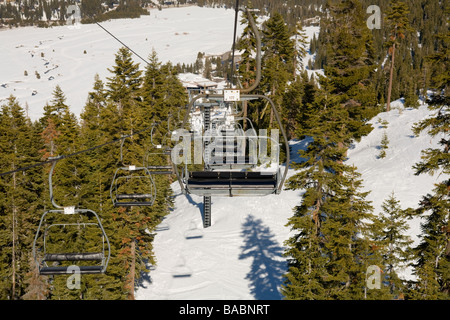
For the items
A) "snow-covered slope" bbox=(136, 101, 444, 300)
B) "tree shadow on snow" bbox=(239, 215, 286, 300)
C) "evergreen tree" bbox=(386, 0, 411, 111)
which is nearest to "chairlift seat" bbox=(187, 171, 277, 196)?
"tree shadow on snow" bbox=(239, 215, 286, 300)

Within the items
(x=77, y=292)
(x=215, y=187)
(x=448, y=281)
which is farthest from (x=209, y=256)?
(x=215, y=187)

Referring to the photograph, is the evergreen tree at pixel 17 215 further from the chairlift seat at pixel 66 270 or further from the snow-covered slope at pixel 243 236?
the chairlift seat at pixel 66 270

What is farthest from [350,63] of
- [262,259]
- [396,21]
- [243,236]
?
[262,259]

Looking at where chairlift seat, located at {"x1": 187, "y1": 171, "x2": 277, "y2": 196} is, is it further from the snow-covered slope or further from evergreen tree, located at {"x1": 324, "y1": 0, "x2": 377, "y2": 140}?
evergreen tree, located at {"x1": 324, "y1": 0, "x2": 377, "y2": 140}

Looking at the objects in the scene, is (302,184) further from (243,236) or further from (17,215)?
(17,215)

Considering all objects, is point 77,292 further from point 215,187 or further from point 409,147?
point 409,147

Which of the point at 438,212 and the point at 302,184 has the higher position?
the point at 438,212
